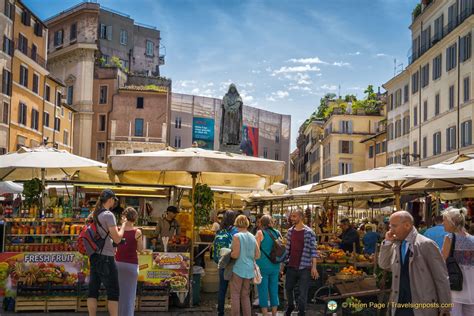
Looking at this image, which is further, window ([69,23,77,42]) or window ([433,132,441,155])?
window ([69,23,77,42])

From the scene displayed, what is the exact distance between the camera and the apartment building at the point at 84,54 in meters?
58.0

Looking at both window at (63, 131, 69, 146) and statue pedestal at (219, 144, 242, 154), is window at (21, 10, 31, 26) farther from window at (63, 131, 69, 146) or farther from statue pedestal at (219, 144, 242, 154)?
statue pedestal at (219, 144, 242, 154)

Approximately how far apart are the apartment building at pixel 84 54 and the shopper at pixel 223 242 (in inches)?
2029

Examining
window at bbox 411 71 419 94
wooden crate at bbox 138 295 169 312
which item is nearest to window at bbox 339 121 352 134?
window at bbox 411 71 419 94

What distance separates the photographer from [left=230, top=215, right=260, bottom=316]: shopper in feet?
26.3

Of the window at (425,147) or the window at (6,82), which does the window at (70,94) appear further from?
the window at (425,147)

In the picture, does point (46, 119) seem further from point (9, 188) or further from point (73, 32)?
point (9, 188)

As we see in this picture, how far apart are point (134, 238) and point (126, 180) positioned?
17.2 feet

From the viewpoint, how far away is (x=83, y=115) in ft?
192

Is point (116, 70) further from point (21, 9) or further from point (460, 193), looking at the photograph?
point (460, 193)

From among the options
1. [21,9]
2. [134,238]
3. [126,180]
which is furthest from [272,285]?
[21,9]

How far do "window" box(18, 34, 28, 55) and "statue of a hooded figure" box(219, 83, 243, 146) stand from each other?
79.6ft

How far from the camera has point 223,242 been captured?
8.66 metres

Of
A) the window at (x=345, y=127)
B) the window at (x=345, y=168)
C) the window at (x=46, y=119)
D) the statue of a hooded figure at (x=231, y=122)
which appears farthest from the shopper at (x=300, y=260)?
the window at (x=345, y=168)
